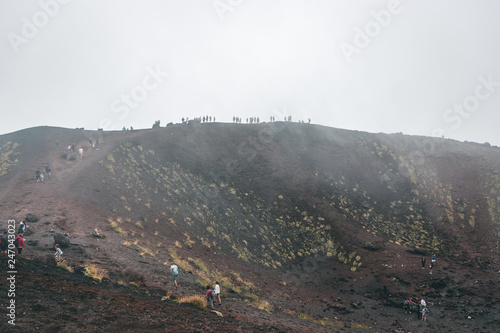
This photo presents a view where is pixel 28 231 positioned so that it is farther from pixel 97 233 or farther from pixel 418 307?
pixel 418 307

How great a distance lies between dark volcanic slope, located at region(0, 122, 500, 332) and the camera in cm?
2372

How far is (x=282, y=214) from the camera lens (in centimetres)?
4456

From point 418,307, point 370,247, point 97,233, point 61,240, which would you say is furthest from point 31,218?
point 370,247

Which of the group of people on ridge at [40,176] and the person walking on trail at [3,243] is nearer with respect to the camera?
the person walking on trail at [3,243]

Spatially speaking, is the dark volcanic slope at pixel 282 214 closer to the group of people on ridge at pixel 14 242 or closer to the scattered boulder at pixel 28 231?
the scattered boulder at pixel 28 231

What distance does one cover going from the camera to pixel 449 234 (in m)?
41.8

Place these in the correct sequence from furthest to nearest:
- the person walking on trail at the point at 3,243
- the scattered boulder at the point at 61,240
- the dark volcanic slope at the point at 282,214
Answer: the dark volcanic slope at the point at 282,214 < the scattered boulder at the point at 61,240 < the person walking on trail at the point at 3,243

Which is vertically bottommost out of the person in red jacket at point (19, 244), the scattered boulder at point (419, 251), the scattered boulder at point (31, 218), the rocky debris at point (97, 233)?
the scattered boulder at point (419, 251)

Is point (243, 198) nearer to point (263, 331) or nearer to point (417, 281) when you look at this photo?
point (417, 281)

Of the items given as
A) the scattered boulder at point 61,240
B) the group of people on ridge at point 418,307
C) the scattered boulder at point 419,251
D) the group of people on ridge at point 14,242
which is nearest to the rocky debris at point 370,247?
the scattered boulder at point 419,251

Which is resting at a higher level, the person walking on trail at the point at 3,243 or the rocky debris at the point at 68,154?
the rocky debris at the point at 68,154

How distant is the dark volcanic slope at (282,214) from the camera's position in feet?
77.8

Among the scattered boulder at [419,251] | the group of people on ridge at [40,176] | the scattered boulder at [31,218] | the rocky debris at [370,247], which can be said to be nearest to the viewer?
the scattered boulder at [31,218]

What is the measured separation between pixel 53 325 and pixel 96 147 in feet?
122
